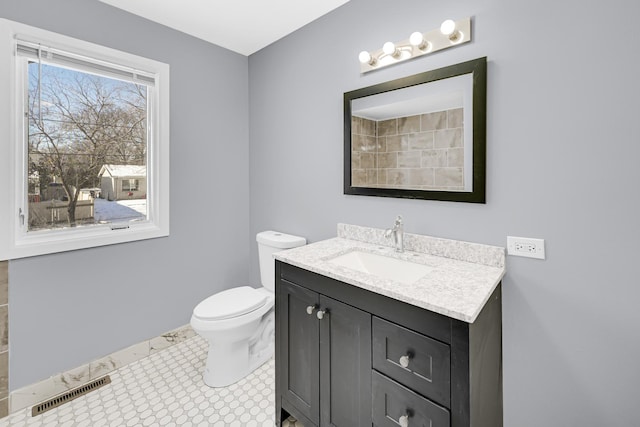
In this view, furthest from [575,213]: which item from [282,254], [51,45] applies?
[51,45]

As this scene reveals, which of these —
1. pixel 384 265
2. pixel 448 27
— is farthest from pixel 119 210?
pixel 448 27

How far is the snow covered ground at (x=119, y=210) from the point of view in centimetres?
209

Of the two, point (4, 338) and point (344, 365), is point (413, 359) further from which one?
point (4, 338)

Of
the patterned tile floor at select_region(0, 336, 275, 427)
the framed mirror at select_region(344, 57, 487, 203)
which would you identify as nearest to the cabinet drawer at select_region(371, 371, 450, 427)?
the patterned tile floor at select_region(0, 336, 275, 427)

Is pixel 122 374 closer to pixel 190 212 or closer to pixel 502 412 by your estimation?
pixel 190 212

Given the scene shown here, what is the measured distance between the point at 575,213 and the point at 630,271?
0.26m

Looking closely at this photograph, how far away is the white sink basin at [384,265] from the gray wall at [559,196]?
0.75 feet

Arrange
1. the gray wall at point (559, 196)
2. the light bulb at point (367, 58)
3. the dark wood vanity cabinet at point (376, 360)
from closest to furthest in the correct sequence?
1. the dark wood vanity cabinet at point (376, 360)
2. the gray wall at point (559, 196)
3. the light bulb at point (367, 58)

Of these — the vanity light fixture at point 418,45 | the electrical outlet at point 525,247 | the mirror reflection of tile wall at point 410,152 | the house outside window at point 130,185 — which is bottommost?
the electrical outlet at point 525,247

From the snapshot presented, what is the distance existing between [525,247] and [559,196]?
247 mm

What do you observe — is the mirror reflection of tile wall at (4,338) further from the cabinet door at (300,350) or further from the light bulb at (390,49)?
the light bulb at (390,49)

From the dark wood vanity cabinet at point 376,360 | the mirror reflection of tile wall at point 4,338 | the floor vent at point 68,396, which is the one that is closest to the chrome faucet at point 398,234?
the dark wood vanity cabinet at point 376,360

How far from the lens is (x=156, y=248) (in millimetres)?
2291

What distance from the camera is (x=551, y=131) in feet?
4.14
